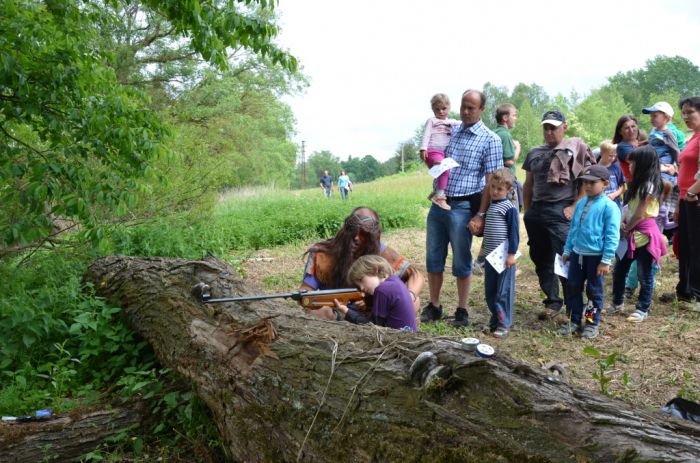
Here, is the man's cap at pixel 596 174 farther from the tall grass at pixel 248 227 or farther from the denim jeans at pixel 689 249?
the tall grass at pixel 248 227

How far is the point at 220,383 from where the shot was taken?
9.87 feet

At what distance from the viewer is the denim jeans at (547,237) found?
5.57 m

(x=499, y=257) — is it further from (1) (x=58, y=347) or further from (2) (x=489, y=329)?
(1) (x=58, y=347)

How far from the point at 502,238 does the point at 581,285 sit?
0.78 m

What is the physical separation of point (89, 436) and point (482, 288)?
190 inches

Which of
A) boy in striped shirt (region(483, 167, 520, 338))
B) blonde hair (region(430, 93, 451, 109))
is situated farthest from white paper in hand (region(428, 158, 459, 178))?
blonde hair (region(430, 93, 451, 109))

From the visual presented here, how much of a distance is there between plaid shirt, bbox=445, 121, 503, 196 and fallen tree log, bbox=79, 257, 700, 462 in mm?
2450

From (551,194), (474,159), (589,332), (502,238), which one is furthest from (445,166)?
(589,332)

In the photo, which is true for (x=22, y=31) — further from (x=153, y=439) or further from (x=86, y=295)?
(x=153, y=439)

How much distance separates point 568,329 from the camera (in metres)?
5.02

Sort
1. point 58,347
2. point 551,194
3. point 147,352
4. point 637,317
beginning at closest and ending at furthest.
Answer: point 58,347 → point 147,352 → point 637,317 → point 551,194

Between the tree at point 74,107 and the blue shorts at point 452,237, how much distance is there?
6.30 feet

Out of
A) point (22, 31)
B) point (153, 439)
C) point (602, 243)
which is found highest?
point (22, 31)

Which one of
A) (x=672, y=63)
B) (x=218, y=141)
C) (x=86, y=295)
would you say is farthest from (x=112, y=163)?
(x=672, y=63)
